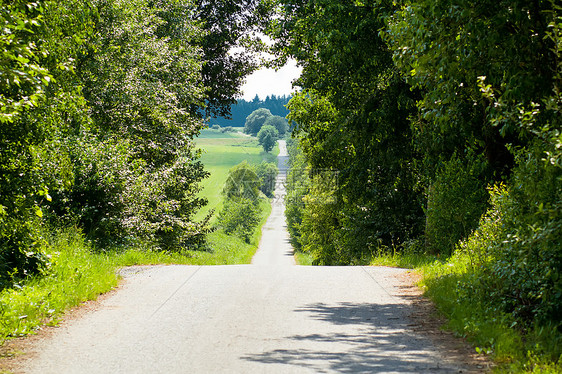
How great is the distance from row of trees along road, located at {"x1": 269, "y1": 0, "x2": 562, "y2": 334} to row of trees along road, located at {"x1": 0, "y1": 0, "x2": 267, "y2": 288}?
15.8 feet

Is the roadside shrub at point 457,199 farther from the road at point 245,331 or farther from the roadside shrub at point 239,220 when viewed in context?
the roadside shrub at point 239,220

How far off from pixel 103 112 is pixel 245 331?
12834 millimetres

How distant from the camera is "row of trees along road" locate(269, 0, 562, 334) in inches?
280

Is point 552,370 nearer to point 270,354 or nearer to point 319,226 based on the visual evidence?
point 270,354

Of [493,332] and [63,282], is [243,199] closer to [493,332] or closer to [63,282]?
[63,282]

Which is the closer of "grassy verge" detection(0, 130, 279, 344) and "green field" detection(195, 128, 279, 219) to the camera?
"grassy verge" detection(0, 130, 279, 344)

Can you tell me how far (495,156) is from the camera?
46.5 ft

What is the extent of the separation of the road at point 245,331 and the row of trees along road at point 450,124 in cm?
166

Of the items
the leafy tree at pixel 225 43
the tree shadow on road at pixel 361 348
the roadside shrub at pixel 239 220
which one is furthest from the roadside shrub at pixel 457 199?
the roadside shrub at pixel 239 220

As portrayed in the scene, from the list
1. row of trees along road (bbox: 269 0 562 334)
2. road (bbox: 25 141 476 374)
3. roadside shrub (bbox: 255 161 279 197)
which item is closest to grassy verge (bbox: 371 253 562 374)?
row of trees along road (bbox: 269 0 562 334)

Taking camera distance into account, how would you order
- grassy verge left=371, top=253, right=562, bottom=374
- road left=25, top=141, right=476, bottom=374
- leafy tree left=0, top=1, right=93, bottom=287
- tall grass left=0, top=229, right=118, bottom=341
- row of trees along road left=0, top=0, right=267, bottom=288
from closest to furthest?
1. grassy verge left=371, top=253, right=562, bottom=374
2. road left=25, top=141, right=476, bottom=374
3. leafy tree left=0, top=1, right=93, bottom=287
4. tall grass left=0, top=229, right=118, bottom=341
5. row of trees along road left=0, top=0, right=267, bottom=288

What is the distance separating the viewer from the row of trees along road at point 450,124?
710 cm

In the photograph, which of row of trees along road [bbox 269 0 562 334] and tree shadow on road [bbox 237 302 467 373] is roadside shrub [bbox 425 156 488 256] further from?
tree shadow on road [bbox 237 302 467 373]

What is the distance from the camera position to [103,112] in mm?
18641
